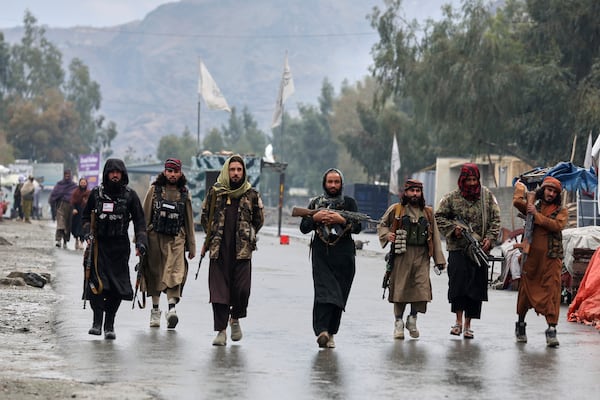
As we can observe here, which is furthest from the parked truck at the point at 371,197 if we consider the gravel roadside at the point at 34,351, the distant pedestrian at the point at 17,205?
the gravel roadside at the point at 34,351

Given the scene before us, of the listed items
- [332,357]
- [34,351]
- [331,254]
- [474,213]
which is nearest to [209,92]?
[474,213]

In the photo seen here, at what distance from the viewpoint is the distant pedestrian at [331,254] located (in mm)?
11430

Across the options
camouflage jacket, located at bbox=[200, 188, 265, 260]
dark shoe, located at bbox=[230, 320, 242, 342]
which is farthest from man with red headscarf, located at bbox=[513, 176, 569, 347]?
dark shoe, located at bbox=[230, 320, 242, 342]

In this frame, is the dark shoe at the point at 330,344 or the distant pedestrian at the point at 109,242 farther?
the distant pedestrian at the point at 109,242

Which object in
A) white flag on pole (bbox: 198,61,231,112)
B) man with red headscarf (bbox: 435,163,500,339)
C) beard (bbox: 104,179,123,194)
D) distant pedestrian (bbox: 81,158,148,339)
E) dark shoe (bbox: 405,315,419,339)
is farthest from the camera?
white flag on pole (bbox: 198,61,231,112)

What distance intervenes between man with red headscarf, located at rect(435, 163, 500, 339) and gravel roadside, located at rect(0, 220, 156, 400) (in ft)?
12.1

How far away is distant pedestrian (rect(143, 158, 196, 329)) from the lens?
12.7 meters

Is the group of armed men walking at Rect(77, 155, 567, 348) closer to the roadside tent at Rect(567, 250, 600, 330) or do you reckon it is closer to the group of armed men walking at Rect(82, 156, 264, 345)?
the group of armed men walking at Rect(82, 156, 264, 345)

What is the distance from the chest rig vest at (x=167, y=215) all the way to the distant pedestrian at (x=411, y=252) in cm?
191

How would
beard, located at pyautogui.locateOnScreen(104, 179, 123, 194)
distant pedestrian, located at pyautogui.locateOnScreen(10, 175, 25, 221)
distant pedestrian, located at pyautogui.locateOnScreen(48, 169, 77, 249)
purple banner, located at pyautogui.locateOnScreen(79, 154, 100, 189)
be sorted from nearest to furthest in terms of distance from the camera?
beard, located at pyautogui.locateOnScreen(104, 179, 123, 194) → distant pedestrian, located at pyautogui.locateOnScreen(48, 169, 77, 249) → distant pedestrian, located at pyautogui.locateOnScreen(10, 175, 25, 221) → purple banner, located at pyautogui.locateOnScreen(79, 154, 100, 189)

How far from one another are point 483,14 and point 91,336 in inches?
1555

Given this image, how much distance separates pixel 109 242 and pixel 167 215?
91 cm

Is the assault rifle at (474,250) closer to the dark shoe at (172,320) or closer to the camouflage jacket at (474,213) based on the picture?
the camouflage jacket at (474,213)

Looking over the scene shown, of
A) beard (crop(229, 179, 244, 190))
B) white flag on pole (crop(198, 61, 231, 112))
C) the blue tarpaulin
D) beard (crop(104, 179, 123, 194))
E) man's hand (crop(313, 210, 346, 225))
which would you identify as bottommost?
man's hand (crop(313, 210, 346, 225))
